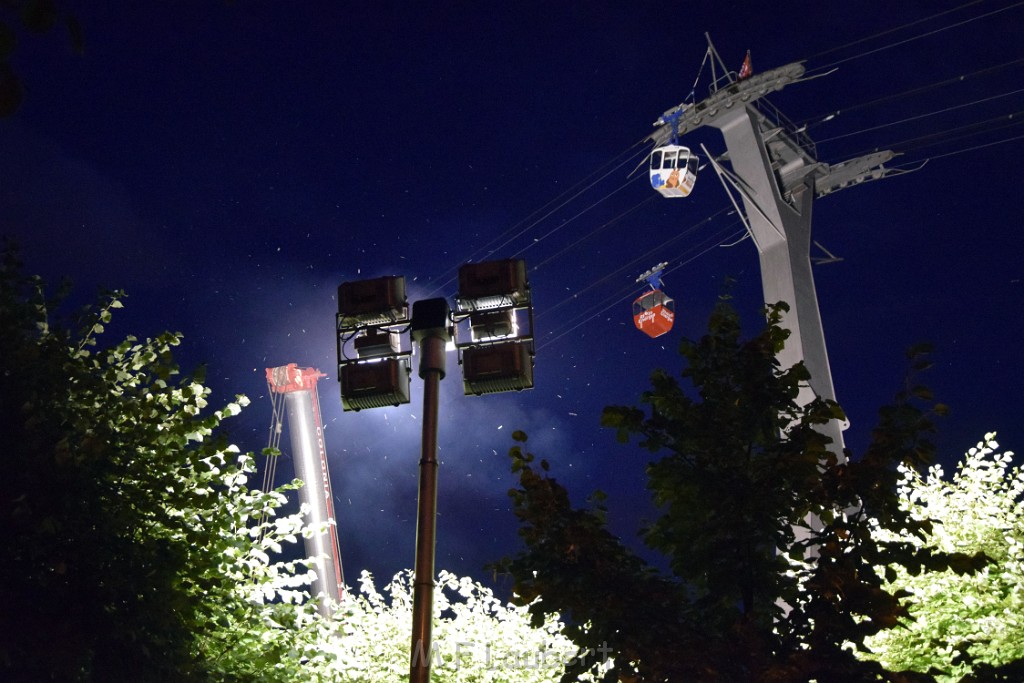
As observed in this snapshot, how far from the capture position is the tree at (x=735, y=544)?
7633 millimetres

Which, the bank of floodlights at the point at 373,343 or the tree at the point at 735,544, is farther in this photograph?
the bank of floodlights at the point at 373,343

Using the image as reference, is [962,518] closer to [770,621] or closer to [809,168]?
[809,168]

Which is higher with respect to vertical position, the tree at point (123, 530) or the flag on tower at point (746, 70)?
the flag on tower at point (746, 70)

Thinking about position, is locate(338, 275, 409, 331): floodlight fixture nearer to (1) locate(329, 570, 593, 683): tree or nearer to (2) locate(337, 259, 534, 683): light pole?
(2) locate(337, 259, 534, 683): light pole

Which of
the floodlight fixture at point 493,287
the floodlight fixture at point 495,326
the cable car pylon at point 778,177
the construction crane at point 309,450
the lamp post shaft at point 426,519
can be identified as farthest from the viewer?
the construction crane at point 309,450

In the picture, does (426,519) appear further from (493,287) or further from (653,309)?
(653,309)

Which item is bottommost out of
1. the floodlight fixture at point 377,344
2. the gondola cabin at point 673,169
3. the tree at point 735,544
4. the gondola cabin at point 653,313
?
the tree at point 735,544

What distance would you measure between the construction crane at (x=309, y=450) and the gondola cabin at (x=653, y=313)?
685 inches

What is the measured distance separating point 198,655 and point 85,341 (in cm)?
405

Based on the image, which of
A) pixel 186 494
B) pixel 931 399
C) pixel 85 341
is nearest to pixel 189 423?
pixel 186 494

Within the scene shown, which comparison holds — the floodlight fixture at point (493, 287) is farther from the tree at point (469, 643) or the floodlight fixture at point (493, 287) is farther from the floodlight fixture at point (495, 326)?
the tree at point (469, 643)

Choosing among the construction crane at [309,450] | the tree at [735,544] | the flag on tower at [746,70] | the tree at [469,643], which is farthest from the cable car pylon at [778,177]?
the construction crane at [309,450]

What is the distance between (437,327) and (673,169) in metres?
15.4

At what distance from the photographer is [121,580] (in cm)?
895
